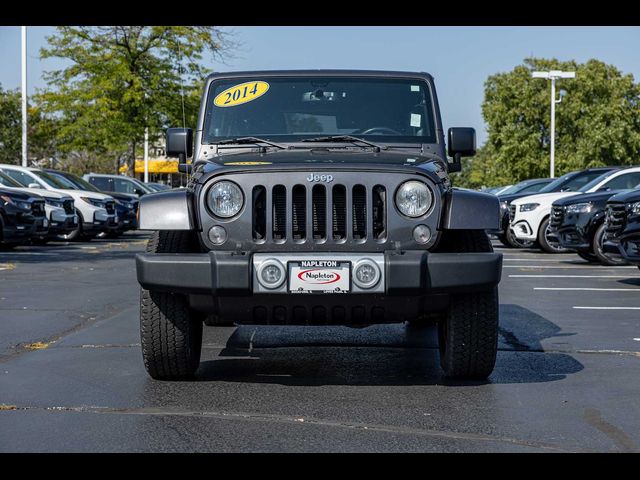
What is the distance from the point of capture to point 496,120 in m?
68.5

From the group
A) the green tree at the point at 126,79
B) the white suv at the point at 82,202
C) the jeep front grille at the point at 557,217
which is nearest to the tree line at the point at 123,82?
the green tree at the point at 126,79

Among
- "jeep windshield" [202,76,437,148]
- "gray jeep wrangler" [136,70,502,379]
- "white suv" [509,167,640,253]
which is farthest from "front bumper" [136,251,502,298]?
"white suv" [509,167,640,253]

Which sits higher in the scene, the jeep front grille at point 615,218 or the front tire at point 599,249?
the jeep front grille at point 615,218

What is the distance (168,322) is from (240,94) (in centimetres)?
220

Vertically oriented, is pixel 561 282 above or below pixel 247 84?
below

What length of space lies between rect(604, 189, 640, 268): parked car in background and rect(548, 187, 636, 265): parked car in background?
2787 millimetres

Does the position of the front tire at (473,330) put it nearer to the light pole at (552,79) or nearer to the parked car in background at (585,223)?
the parked car in background at (585,223)

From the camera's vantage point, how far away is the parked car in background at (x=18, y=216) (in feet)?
61.3

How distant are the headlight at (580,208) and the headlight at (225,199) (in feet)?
37.7

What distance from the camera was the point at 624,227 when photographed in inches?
509
